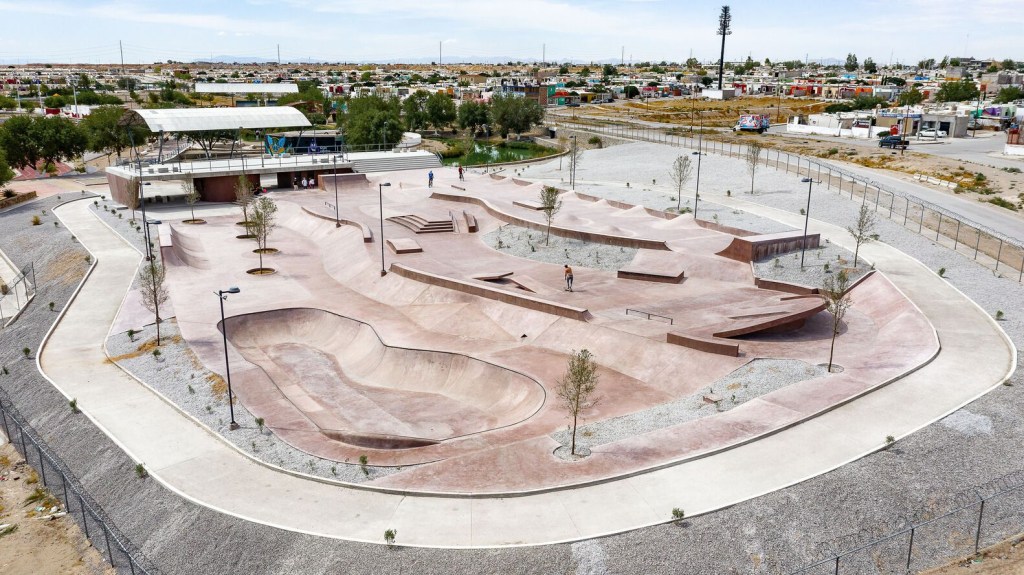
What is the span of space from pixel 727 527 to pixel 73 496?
17.1 metres

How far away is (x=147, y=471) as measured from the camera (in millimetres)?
19359

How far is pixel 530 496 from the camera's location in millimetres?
17312

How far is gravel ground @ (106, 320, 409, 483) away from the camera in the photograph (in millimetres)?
19047

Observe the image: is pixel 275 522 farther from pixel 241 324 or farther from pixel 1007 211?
pixel 1007 211

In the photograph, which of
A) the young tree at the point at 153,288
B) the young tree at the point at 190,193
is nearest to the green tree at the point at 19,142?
the young tree at the point at 190,193

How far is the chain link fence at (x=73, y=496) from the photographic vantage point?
17031 millimetres

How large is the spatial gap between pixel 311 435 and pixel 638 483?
31.4 ft

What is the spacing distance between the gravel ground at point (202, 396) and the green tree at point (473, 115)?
75.0 m

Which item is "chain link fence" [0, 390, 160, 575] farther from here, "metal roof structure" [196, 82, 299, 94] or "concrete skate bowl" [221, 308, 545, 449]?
"metal roof structure" [196, 82, 299, 94]

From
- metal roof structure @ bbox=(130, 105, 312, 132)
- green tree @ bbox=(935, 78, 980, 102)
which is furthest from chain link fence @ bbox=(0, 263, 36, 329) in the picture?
green tree @ bbox=(935, 78, 980, 102)

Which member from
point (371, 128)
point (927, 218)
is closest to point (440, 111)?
point (371, 128)

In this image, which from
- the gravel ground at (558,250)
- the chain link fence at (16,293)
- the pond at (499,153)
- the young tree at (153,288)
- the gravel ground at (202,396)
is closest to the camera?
the gravel ground at (202,396)

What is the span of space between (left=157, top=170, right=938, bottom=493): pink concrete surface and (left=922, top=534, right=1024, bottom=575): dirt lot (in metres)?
5.63

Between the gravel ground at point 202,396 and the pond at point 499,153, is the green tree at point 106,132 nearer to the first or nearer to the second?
the pond at point 499,153
